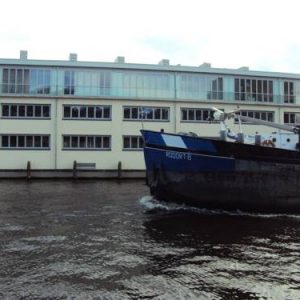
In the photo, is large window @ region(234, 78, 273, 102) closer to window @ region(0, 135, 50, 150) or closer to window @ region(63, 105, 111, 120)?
window @ region(63, 105, 111, 120)

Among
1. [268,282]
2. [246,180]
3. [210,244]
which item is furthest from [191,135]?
[268,282]

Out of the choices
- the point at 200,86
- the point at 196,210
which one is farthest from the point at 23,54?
the point at 196,210

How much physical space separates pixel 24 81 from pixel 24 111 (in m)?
2.72

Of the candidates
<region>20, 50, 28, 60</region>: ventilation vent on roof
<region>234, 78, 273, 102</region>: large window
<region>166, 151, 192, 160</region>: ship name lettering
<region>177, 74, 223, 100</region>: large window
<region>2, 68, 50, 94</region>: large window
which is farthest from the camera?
<region>234, 78, 273, 102</region>: large window

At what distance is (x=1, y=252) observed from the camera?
10344 millimetres

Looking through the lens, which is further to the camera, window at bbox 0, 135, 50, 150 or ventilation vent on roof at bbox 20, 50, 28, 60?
ventilation vent on roof at bbox 20, 50, 28, 60

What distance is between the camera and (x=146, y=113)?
42.7 metres

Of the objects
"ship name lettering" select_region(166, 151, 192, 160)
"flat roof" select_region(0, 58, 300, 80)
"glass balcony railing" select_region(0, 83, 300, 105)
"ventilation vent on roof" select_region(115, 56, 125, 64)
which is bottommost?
"ship name lettering" select_region(166, 151, 192, 160)

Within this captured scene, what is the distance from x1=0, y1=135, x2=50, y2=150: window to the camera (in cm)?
4026

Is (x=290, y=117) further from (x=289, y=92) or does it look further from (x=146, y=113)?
(x=146, y=113)

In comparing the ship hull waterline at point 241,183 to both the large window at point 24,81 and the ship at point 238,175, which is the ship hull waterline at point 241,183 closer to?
the ship at point 238,175

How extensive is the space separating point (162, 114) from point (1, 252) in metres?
33.8

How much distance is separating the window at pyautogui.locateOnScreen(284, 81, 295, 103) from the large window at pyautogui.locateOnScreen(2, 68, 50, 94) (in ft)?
74.6

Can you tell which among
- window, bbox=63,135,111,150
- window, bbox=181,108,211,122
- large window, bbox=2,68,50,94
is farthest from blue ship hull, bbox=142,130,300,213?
large window, bbox=2,68,50,94
